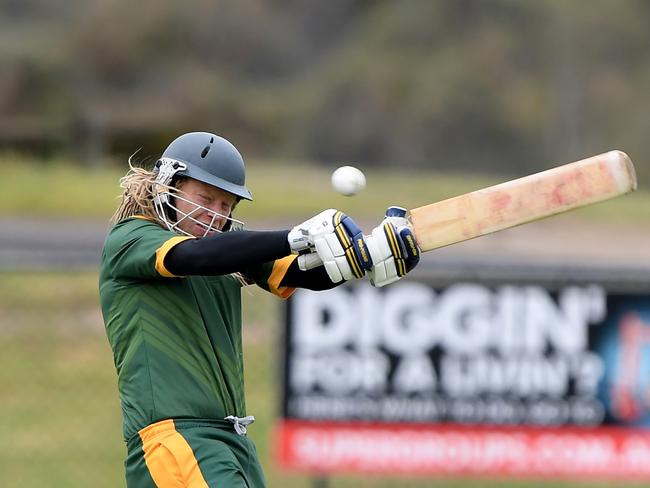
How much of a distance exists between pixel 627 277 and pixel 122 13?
110 feet

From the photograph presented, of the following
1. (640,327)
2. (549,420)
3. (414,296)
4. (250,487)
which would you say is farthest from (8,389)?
(250,487)

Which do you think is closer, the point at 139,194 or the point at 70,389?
the point at 139,194

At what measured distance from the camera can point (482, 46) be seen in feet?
128

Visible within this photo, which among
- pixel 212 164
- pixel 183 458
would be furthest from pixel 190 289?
pixel 183 458

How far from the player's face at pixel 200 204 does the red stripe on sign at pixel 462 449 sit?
134 inches

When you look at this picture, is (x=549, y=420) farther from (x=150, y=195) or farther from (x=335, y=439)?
(x=150, y=195)

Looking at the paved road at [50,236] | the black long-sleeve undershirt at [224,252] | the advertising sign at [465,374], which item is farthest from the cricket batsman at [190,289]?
the paved road at [50,236]

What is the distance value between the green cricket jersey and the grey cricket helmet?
0.75ft

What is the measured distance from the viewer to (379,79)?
130 ft

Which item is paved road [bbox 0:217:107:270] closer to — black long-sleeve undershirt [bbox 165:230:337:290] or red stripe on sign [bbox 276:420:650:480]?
red stripe on sign [bbox 276:420:650:480]

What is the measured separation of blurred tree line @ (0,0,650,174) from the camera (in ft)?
116

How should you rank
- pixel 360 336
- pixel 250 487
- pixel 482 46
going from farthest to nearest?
pixel 482 46
pixel 360 336
pixel 250 487

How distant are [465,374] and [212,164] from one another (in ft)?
11.8

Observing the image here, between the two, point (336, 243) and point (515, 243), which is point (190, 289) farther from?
point (515, 243)
